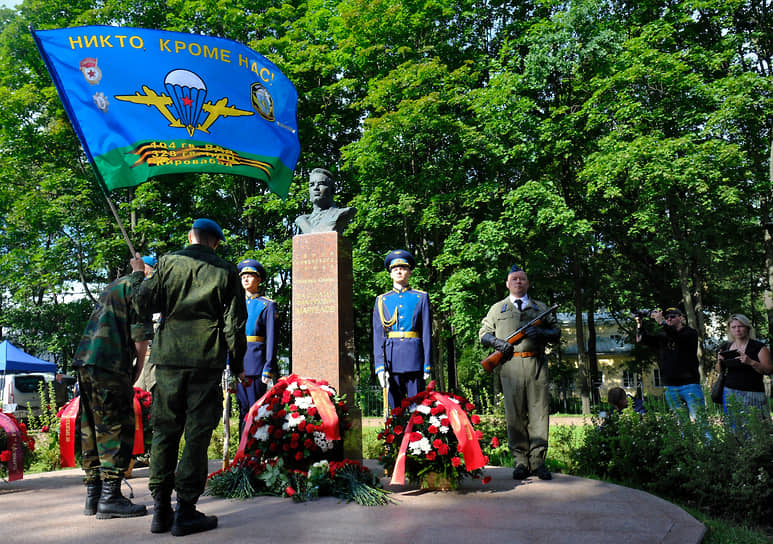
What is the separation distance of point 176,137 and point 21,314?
77.9 feet

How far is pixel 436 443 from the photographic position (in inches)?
197

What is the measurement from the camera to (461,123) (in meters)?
17.5

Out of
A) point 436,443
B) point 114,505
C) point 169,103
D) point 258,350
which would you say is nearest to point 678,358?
point 436,443

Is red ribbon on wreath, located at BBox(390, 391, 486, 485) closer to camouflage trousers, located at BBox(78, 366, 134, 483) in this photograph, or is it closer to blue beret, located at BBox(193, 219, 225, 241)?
camouflage trousers, located at BBox(78, 366, 134, 483)

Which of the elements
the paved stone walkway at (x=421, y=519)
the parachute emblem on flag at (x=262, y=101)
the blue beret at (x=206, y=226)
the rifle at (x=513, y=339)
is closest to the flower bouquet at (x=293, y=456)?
the paved stone walkway at (x=421, y=519)

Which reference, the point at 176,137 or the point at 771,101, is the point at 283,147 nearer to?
the point at 176,137

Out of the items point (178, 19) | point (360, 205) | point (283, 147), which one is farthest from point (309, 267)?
point (178, 19)

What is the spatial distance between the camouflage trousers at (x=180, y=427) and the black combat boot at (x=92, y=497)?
1015 millimetres

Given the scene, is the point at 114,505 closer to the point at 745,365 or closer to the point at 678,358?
the point at 745,365

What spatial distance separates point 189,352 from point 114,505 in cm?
146

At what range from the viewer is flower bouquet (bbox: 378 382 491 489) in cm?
505


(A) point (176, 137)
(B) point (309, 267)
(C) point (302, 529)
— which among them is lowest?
(C) point (302, 529)

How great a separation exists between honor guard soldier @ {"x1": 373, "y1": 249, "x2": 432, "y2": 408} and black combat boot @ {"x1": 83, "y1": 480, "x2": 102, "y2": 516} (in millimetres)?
2681

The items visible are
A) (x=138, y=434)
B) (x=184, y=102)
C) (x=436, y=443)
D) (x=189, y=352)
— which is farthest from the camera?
(x=184, y=102)
